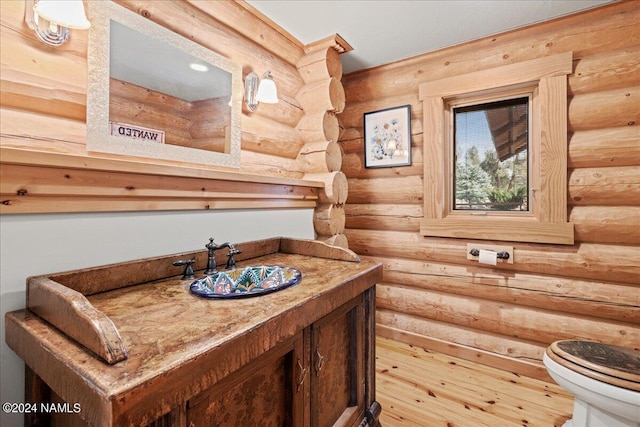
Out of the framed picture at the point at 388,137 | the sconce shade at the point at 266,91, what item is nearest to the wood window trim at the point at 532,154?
the framed picture at the point at 388,137

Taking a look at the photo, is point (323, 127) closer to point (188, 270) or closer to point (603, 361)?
point (188, 270)

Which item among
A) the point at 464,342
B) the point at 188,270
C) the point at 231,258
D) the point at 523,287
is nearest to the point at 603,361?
the point at 523,287

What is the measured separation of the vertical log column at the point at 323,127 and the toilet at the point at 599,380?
1498mm

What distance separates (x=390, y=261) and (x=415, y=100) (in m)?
1.42

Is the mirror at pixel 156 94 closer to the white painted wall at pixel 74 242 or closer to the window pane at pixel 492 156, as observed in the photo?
the white painted wall at pixel 74 242

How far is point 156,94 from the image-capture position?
146cm

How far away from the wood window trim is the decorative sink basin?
5.01ft

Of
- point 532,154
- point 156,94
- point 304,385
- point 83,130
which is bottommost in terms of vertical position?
point 304,385

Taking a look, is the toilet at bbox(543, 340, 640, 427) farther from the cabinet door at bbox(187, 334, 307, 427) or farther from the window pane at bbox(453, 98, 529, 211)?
the cabinet door at bbox(187, 334, 307, 427)

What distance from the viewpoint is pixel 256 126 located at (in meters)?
2.07

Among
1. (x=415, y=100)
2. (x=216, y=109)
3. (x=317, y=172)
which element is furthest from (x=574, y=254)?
(x=216, y=109)

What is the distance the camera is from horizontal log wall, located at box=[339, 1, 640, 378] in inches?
74.8

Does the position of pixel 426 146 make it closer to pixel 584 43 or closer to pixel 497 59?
pixel 497 59

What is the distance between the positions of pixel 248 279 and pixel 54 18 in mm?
1258
